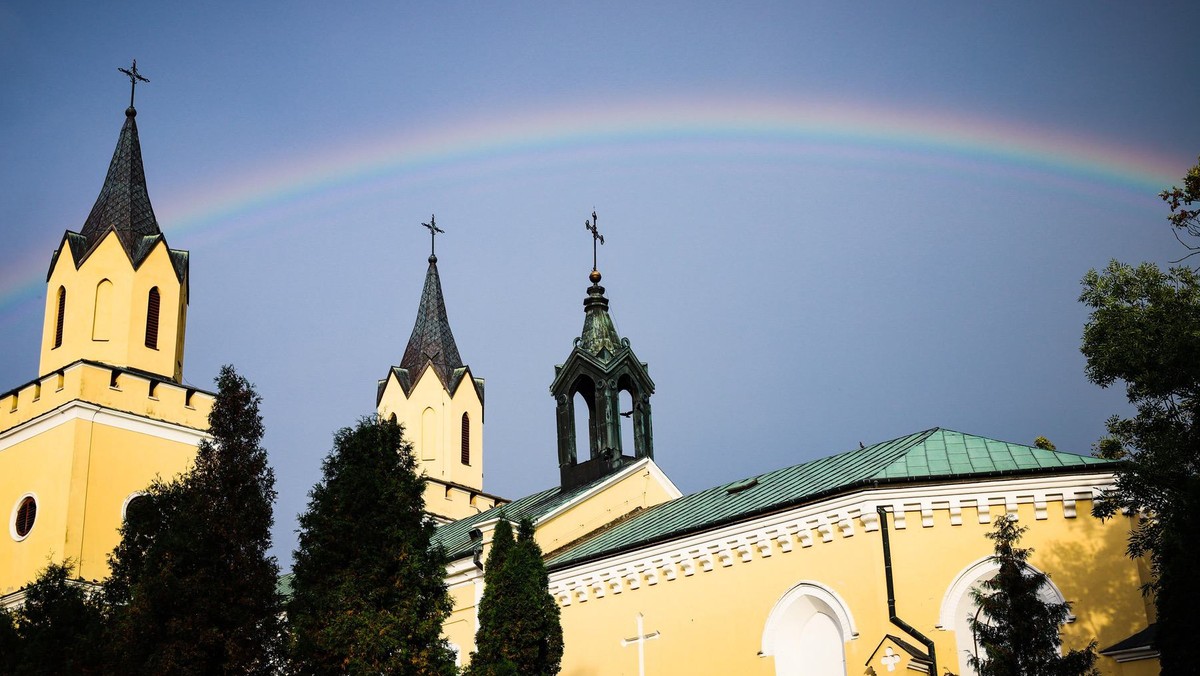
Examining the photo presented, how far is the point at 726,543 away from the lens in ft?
87.2

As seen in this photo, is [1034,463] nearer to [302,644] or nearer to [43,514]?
[302,644]

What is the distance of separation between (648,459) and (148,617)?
20.0 metres

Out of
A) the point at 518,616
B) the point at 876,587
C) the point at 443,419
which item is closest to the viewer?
the point at 518,616

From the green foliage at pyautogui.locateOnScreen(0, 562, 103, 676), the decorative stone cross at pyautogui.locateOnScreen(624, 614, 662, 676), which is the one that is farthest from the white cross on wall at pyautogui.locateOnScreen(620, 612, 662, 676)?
the green foliage at pyautogui.locateOnScreen(0, 562, 103, 676)

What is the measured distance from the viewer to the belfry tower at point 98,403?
41000 millimetres

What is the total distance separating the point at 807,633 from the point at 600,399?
A: 14015mm

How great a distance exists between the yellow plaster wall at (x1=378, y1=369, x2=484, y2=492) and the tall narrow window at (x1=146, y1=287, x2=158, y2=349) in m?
11.4

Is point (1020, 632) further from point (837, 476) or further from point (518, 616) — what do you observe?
point (518, 616)

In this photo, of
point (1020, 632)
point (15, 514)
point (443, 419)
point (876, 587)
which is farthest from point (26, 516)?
point (1020, 632)

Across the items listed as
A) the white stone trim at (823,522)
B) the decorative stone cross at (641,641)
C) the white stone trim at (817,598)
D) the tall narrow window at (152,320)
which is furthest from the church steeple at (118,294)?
the white stone trim at (817,598)

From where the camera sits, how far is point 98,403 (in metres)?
41.7

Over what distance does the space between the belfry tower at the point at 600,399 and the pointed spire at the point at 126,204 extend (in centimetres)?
1614

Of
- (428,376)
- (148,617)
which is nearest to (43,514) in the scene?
(428,376)

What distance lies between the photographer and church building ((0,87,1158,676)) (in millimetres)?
23594
